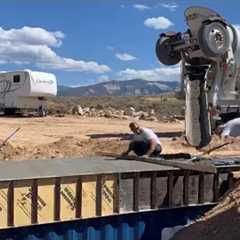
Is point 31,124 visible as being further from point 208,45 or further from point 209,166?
point 209,166

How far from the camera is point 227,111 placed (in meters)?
22.8

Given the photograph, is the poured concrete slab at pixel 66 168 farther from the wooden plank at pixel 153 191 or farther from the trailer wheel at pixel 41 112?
the trailer wheel at pixel 41 112

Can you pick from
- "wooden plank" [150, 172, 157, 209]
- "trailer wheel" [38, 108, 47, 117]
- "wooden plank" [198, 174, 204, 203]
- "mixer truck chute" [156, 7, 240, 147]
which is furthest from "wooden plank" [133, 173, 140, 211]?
Result: "trailer wheel" [38, 108, 47, 117]

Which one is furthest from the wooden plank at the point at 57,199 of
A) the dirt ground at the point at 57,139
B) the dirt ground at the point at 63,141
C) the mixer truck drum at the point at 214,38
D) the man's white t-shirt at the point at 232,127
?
the man's white t-shirt at the point at 232,127

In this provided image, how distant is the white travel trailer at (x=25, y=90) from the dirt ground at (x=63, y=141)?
2.23 m

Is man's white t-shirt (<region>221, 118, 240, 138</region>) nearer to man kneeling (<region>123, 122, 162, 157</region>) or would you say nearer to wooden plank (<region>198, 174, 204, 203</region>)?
man kneeling (<region>123, 122, 162, 157</region>)

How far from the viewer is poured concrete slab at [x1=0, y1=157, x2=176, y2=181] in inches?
332

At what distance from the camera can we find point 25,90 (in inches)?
1507

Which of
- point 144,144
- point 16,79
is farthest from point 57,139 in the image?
point 16,79

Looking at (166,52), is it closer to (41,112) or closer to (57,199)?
(57,199)

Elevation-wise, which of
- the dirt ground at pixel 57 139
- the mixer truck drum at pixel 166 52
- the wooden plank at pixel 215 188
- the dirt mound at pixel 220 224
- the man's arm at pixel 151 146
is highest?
the mixer truck drum at pixel 166 52

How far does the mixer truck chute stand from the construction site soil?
107 centimetres

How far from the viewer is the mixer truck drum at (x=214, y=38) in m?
18.2

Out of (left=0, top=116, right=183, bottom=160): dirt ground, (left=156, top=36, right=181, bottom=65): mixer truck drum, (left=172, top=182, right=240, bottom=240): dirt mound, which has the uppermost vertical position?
(left=156, top=36, right=181, bottom=65): mixer truck drum
